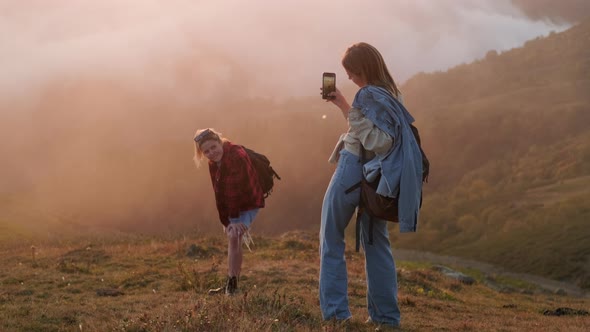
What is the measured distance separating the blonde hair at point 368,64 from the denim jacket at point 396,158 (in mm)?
154

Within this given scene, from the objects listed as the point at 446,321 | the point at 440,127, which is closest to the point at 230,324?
the point at 446,321

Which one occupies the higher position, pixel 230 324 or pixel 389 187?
pixel 389 187

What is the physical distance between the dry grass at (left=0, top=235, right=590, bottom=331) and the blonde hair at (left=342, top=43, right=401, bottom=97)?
7.83ft

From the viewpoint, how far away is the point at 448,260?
135 ft

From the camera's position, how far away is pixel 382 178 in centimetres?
567

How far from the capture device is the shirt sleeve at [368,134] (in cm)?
574

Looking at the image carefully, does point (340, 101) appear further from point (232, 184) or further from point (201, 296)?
point (201, 296)

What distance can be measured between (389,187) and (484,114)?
93480mm

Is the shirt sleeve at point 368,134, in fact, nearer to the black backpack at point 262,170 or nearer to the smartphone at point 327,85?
the smartphone at point 327,85

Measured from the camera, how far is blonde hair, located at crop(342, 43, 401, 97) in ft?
19.6

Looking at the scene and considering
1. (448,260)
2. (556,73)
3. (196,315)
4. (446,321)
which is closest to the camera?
(196,315)

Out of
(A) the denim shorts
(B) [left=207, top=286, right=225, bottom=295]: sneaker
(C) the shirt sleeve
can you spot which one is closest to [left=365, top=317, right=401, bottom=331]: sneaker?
(C) the shirt sleeve

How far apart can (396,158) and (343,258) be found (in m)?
1.24

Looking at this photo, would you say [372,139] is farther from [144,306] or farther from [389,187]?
[144,306]
